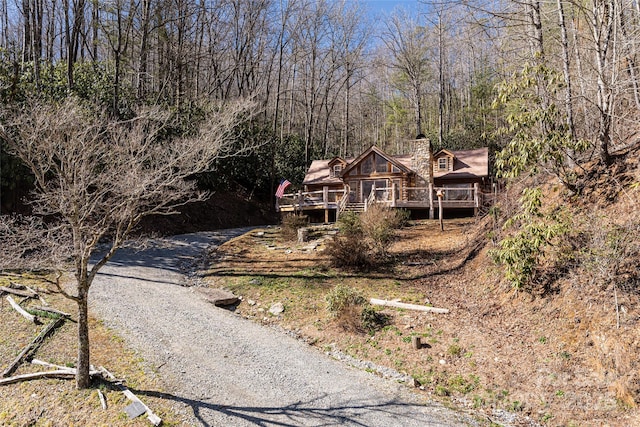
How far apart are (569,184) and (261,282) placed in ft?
26.4

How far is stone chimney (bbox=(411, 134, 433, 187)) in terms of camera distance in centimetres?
2152

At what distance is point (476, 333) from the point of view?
712 centimetres

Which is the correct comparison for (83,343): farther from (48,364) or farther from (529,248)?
(529,248)

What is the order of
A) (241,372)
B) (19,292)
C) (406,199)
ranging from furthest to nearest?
1. (406,199)
2. (19,292)
3. (241,372)

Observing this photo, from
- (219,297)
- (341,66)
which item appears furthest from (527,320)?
(341,66)

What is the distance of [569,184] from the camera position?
8.33 meters

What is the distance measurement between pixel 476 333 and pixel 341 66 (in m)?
26.3

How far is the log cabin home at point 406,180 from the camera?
67.7 ft

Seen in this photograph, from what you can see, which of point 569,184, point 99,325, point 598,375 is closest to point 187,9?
point 99,325

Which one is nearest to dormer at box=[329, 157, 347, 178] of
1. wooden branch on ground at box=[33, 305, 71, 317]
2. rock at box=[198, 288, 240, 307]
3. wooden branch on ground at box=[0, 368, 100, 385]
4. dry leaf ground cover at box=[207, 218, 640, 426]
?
dry leaf ground cover at box=[207, 218, 640, 426]

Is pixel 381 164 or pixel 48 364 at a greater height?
pixel 381 164

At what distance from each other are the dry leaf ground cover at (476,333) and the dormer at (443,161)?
10.9 metres

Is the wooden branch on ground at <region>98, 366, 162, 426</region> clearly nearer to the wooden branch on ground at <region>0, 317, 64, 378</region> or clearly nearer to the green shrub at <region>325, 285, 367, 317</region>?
the wooden branch on ground at <region>0, 317, 64, 378</region>

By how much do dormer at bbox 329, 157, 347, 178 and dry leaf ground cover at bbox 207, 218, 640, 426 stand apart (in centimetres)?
1257
